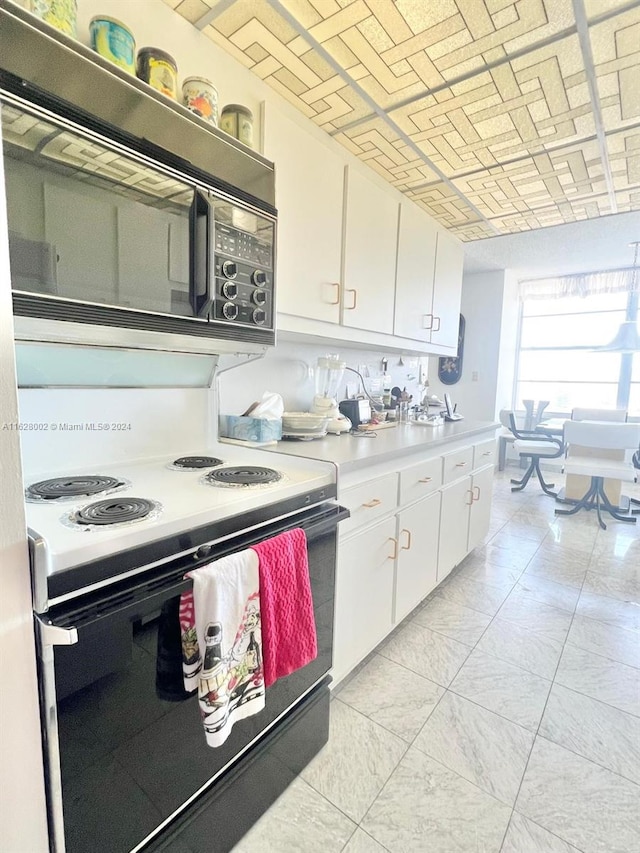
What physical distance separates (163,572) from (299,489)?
0.43m

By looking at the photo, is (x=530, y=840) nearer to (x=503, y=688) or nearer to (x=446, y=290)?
(x=503, y=688)

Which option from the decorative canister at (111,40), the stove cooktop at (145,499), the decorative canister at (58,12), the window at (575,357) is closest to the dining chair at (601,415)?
the window at (575,357)

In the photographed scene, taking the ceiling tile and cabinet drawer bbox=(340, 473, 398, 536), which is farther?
cabinet drawer bbox=(340, 473, 398, 536)

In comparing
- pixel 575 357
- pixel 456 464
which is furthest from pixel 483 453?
pixel 575 357

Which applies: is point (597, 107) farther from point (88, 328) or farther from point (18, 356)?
point (18, 356)

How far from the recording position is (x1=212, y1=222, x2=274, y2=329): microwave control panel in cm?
117

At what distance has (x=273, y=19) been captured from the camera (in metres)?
1.23

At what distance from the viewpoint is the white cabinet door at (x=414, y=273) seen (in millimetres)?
2232

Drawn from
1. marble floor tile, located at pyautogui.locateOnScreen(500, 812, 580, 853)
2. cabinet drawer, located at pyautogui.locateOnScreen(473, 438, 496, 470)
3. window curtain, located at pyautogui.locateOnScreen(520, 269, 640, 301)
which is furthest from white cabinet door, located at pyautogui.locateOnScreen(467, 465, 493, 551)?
window curtain, located at pyautogui.locateOnScreen(520, 269, 640, 301)

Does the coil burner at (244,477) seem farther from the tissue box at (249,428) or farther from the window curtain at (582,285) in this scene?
the window curtain at (582,285)

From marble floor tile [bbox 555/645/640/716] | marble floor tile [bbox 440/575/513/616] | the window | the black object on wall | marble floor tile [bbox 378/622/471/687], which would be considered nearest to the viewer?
marble floor tile [bbox 555/645/640/716]

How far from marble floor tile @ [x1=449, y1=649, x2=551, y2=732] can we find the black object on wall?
4012 mm

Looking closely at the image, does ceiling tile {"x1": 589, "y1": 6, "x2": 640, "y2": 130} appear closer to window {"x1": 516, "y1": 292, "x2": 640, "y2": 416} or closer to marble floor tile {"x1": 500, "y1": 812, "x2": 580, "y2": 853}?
marble floor tile {"x1": 500, "y1": 812, "x2": 580, "y2": 853}

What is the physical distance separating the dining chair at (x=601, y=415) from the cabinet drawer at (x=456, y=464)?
9.26 feet
